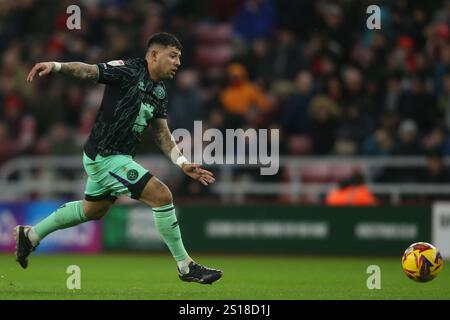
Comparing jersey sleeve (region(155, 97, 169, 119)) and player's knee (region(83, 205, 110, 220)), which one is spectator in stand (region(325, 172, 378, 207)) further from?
player's knee (region(83, 205, 110, 220))

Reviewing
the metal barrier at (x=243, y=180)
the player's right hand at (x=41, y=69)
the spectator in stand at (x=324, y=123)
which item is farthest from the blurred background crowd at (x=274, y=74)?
the player's right hand at (x=41, y=69)

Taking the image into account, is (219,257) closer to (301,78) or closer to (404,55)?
(301,78)

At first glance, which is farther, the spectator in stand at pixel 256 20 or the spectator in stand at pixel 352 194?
the spectator in stand at pixel 256 20

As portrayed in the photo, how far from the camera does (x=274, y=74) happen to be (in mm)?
18766

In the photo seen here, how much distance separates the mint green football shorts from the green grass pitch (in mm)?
933

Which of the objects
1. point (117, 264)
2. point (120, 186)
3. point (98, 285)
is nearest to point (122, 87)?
point (120, 186)

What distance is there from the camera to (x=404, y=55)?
17.8m

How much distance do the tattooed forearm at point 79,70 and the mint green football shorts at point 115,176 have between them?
0.86 metres

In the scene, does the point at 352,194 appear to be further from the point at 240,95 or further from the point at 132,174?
the point at 132,174

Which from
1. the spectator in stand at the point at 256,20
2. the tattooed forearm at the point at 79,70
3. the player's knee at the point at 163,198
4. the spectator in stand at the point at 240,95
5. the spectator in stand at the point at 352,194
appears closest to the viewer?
the tattooed forearm at the point at 79,70

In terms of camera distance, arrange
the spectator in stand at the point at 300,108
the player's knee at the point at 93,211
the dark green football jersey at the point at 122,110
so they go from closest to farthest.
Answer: the dark green football jersey at the point at 122,110 < the player's knee at the point at 93,211 < the spectator in stand at the point at 300,108

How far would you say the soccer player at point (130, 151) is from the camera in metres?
10.1

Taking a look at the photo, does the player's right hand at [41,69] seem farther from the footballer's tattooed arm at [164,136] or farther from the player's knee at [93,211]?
the player's knee at [93,211]

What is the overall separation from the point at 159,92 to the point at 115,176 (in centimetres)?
94
